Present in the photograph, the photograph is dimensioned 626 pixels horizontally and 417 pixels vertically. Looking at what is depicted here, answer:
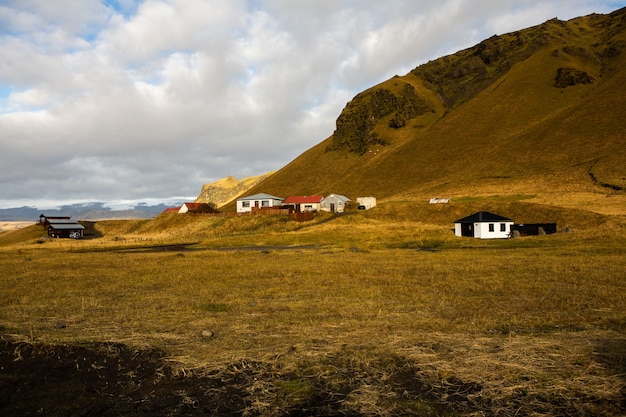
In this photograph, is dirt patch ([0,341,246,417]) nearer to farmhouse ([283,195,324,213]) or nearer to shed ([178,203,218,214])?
farmhouse ([283,195,324,213])

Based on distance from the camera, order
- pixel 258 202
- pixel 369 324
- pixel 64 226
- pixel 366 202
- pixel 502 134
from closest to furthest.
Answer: pixel 369 324, pixel 64 226, pixel 366 202, pixel 258 202, pixel 502 134

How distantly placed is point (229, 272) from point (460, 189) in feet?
284

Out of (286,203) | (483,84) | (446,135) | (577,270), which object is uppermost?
(483,84)

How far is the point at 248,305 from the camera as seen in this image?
16.8 meters

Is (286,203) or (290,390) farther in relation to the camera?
(286,203)

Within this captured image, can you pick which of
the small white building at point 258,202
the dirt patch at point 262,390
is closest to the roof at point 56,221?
the small white building at point 258,202

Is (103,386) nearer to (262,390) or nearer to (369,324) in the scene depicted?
(262,390)

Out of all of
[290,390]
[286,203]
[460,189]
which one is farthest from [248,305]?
[460,189]

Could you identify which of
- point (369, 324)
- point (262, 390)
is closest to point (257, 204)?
point (369, 324)

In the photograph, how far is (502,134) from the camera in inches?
5344

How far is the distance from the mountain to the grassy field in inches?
2694

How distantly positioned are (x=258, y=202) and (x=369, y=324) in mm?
89649

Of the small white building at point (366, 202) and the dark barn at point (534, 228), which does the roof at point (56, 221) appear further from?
the dark barn at point (534, 228)

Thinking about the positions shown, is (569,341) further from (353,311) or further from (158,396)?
(158,396)
